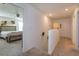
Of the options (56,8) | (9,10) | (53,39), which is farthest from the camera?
(53,39)

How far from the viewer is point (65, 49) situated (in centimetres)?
157

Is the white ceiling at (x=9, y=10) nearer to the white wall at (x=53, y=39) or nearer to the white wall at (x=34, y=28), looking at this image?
the white wall at (x=34, y=28)

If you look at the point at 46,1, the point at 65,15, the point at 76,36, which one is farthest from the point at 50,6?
the point at 76,36

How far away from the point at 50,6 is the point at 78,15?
46 centimetres

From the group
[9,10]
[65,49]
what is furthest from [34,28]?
[65,49]

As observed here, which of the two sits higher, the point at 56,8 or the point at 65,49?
the point at 56,8

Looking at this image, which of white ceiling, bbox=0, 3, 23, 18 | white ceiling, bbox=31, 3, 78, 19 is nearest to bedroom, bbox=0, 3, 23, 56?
white ceiling, bbox=0, 3, 23, 18

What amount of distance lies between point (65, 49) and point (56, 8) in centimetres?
69

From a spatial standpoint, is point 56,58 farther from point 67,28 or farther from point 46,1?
point 46,1

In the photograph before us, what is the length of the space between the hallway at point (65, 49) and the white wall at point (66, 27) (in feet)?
0.32

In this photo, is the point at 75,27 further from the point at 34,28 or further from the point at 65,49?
the point at 34,28

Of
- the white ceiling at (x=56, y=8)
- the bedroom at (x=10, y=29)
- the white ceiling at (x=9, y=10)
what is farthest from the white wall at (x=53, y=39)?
the white ceiling at (x=9, y=10)

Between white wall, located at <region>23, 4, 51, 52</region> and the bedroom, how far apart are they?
0.27 ft

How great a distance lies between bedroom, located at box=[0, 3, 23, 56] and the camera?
4.63 feet
